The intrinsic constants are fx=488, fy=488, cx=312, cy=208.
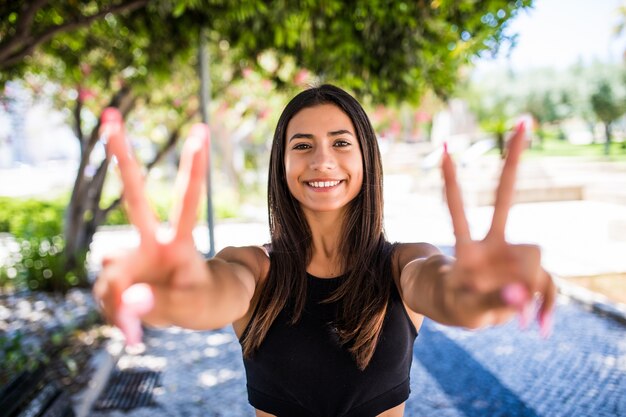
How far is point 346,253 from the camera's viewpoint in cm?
167

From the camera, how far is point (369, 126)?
1.67 meters

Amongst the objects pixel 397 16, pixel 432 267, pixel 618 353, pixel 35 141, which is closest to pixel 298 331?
pixel 432 267

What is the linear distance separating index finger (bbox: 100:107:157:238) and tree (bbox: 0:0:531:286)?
2535 mm

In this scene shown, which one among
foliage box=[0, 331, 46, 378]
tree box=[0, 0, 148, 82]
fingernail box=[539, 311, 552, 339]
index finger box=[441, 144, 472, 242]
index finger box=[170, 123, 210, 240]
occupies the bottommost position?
foliage box=[0, 331, 46, 378]

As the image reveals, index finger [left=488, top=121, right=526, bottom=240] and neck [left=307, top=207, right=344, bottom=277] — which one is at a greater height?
index finger [left=488, top=121, right=526, bottom=240]

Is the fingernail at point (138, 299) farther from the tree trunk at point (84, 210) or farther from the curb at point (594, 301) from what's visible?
the tree trunk at point (84, 210)

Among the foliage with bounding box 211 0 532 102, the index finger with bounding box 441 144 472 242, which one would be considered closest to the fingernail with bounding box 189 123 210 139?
the index finger with bounding box 441 144 472 242

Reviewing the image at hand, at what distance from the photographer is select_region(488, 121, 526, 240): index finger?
34.0 inches

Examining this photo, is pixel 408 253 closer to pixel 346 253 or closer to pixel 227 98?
pixel 346 253

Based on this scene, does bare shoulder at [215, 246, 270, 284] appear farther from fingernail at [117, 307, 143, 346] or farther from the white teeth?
fingernail at [117, 307, 143, 346]

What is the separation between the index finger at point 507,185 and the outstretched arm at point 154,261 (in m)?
0.53

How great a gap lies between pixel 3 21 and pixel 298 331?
383cm

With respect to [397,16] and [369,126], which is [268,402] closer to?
[369,126]

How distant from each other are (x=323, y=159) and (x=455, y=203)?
24.8 inches
